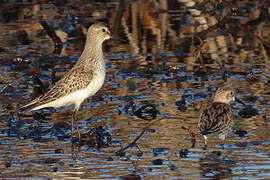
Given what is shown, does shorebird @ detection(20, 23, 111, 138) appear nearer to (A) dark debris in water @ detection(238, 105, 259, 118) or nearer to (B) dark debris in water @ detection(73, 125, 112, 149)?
(B) dark debris in water @ detection(73, 125, 112, 149)

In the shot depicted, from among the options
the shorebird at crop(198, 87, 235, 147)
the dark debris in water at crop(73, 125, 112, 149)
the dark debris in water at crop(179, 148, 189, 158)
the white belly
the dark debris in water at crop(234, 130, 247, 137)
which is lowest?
the dark debris in water at crop(234, 130, 247, 137)

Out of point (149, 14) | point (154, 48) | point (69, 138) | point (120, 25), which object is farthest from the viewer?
point (149, 14)

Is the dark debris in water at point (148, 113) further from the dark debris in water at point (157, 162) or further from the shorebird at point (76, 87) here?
the dark debris in water at point (157, 162)

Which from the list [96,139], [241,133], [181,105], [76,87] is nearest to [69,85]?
[76,87]

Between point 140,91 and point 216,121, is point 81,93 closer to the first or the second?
point 216,121

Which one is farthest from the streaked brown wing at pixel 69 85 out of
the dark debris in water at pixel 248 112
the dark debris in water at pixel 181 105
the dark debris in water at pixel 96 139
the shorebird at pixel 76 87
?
the dark debris in water at pixel 248 112

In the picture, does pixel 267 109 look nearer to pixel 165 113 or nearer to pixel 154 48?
pixel 165 113

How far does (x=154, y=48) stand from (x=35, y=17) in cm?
464

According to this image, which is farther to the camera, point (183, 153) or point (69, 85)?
point (69, 85)

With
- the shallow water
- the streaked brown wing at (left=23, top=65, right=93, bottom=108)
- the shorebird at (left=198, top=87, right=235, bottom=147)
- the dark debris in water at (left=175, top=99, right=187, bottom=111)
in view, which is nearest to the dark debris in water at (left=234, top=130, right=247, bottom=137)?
the shallow water

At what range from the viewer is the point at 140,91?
→ 11.2 metres

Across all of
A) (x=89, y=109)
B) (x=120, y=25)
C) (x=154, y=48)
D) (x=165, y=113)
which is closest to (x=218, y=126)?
(x=165, y=113)

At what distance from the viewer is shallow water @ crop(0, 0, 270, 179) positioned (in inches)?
310

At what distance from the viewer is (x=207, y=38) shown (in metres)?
14.6
